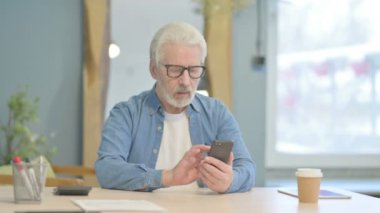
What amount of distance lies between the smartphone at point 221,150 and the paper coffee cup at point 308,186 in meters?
0.25

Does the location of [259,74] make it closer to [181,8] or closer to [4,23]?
[181,8]

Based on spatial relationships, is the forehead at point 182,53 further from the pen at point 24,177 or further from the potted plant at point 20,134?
the potted plant at point 20,134

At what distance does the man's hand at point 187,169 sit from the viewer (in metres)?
2.48

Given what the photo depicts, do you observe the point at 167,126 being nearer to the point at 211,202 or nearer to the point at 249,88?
the point at 211,202

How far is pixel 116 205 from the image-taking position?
207cm

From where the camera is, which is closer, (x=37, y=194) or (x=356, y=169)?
(x=37, y=194)

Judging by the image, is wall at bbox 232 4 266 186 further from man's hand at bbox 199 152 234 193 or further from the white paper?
the white paper

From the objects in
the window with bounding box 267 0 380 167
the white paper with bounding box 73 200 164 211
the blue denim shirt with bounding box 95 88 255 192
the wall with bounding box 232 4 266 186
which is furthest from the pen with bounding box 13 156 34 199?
the window with bounding box 267 0 380 167

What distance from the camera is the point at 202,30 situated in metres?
4.96

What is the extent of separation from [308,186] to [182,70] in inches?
29.2

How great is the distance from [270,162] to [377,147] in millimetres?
890

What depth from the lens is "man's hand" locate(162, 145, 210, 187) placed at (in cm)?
248

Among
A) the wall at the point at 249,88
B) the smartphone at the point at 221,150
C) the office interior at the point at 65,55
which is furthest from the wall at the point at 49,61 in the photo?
the smartphone at the point at 221,150

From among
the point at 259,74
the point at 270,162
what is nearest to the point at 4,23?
the point at 259,74
